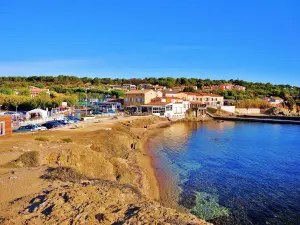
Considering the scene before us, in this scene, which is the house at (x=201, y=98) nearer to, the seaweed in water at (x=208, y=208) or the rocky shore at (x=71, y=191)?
the rocky shore at (x=71, y=191)

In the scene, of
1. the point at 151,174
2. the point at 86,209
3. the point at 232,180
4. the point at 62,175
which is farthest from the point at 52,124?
the point at 86,209

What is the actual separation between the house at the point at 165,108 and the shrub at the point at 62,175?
50.2 metres

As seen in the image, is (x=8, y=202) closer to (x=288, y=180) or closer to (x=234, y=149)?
(x=288, y=180)

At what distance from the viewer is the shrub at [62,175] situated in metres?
13.0

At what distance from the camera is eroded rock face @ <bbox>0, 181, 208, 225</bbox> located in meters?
8.59

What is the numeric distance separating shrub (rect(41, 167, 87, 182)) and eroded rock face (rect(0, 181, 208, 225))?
190cm

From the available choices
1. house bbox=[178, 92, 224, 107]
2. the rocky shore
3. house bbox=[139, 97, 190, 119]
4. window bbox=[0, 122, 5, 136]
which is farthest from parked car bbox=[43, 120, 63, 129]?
house bbox=[178, 92, 224, 107]

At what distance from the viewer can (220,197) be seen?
16.7 meters

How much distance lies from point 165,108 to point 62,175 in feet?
176

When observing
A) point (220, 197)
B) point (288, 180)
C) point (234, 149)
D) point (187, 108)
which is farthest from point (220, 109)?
point (220, 197)

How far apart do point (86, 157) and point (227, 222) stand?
964 cm

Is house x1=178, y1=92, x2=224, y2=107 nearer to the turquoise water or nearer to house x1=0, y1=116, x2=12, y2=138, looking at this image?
the turquoise water

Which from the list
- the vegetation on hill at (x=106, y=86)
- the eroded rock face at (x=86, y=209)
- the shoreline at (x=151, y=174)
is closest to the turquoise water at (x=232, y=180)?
the shoreline at (x=151, y=174)

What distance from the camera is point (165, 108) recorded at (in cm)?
6606
